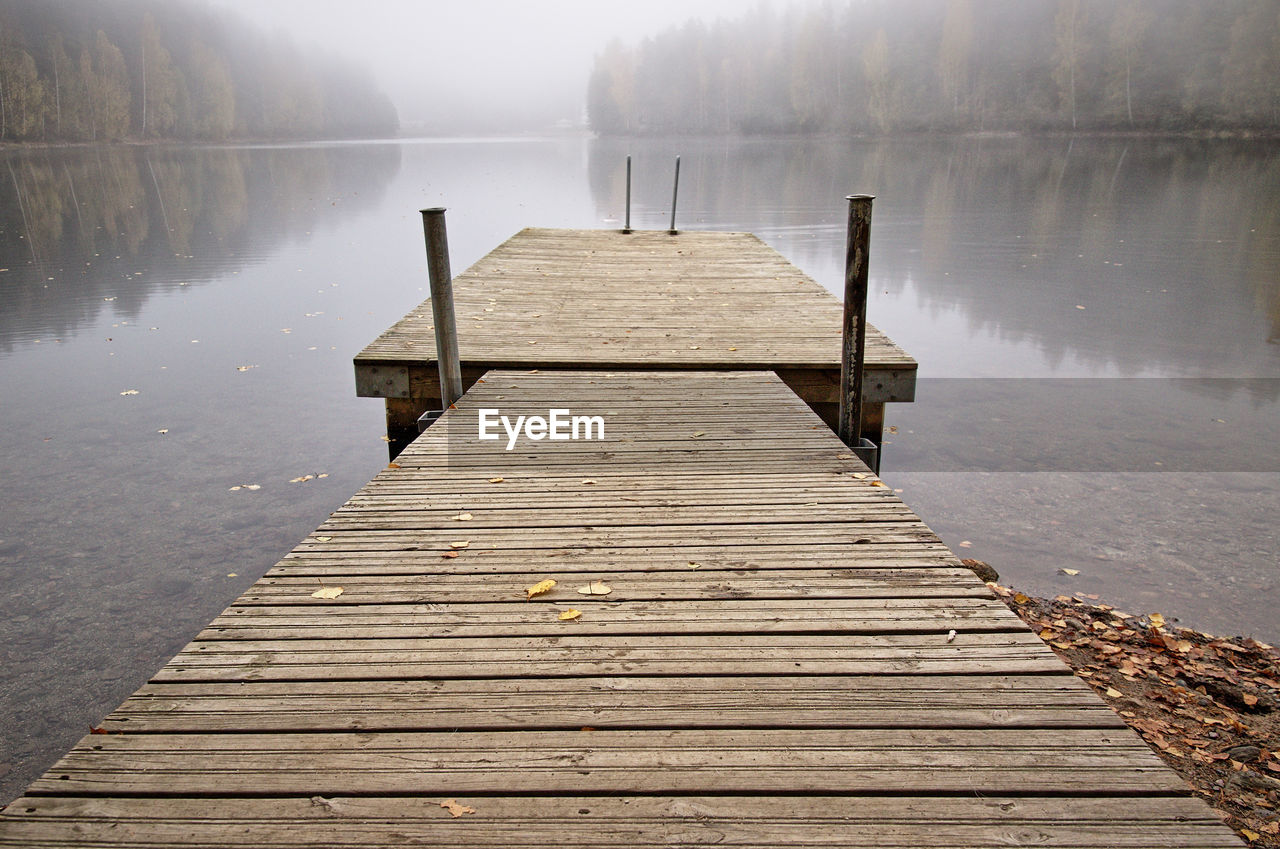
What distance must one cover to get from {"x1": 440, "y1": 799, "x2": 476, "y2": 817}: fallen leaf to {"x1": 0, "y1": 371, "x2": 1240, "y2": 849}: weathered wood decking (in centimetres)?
2

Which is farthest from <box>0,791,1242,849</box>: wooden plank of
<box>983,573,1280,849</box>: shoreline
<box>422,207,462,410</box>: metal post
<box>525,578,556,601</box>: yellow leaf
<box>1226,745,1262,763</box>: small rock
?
<box>422,207,462,410</box>: metal post

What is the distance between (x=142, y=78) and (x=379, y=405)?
3415 inches

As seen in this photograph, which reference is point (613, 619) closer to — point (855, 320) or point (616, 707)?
point (616, 707)

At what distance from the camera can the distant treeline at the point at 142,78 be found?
6328 cm

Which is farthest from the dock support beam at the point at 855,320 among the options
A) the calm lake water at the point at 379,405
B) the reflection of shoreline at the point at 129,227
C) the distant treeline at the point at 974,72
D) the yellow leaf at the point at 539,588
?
the distant treeline at the point at 974,72

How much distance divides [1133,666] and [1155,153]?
179ft

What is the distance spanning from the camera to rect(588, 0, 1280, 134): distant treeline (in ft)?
192

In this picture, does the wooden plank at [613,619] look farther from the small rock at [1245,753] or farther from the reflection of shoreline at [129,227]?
the reflection of shoreline at [129,227]

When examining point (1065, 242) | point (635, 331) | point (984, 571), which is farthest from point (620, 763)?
point (1065, 242)

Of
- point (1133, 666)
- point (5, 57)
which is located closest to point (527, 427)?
Answer: point (1133, 666)

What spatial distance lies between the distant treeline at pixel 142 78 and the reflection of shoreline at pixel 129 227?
2860 centimetres

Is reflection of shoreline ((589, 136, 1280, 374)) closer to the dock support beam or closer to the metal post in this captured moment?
the dock support beam

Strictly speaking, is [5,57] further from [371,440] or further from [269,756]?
[269,756]

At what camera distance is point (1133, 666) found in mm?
3672
